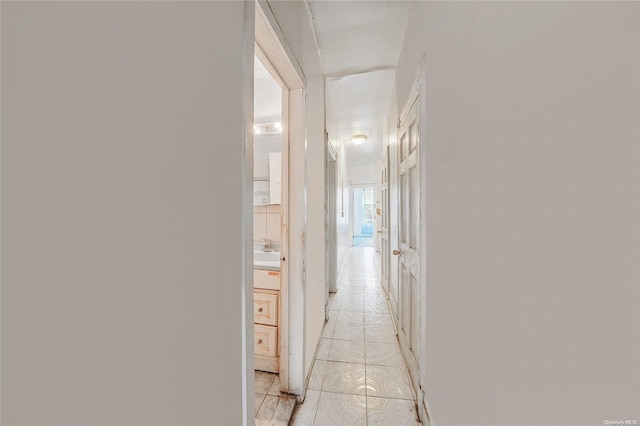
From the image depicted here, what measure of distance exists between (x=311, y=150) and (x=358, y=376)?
72.2 inches

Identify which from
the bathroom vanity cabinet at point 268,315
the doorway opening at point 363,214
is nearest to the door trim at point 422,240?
the bathroom vanity cabinet at point 268,315

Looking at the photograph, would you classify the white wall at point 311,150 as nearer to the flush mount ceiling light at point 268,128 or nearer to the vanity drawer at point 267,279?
the vanity drawer at point 267,279

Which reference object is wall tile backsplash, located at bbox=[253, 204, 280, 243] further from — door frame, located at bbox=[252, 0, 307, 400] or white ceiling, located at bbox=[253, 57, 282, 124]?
white ceiling, located at bbox=[253, 57, 282, 124]

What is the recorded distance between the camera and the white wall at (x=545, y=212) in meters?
0.44

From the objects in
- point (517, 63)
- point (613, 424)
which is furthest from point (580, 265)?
point (517, 63)

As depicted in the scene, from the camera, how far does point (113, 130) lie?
440 millimetres

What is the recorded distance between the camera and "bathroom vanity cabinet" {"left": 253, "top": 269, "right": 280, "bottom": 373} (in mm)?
1899

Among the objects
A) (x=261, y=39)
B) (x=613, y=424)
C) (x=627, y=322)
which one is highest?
(x=261, y=39)

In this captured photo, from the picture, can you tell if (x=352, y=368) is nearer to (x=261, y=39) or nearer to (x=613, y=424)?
(x=613, y=424)

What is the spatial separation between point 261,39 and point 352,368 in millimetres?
2347

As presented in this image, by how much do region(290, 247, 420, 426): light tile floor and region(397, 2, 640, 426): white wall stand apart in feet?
2.38

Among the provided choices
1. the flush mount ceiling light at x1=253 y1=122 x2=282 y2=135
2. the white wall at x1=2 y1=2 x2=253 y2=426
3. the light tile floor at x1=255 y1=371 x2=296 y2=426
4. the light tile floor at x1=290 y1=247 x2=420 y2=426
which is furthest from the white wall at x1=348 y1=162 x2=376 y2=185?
the white wall at x1=2 y1=2 x2=253 y2=426

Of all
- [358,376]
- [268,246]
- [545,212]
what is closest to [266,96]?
[268,246]

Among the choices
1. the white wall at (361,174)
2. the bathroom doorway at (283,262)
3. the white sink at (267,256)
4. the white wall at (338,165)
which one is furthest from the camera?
the white wall at (361,174)
